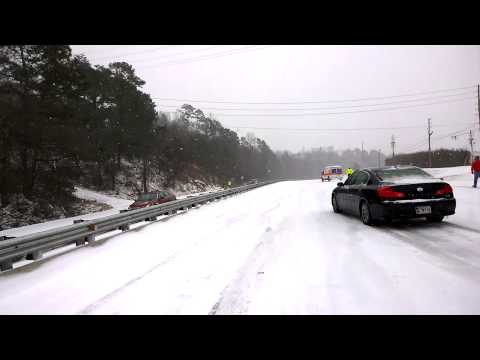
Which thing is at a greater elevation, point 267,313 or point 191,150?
point 191,150

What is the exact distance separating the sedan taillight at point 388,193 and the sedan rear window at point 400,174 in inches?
20.5

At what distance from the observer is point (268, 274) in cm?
422

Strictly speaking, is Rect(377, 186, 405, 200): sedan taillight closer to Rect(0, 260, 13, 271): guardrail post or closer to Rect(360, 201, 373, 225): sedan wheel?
Rect(360, 201, 373, 225): sedan wheel

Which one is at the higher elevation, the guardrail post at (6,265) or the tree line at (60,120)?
the tree line at (60,120)

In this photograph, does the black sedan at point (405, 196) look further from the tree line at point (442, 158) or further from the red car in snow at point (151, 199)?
the tree line at point (442, 158)

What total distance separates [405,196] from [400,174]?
865 mm

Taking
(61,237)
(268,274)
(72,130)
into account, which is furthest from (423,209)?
(72,130)

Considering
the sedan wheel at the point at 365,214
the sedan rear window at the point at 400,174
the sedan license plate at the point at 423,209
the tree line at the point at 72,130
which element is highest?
the tree line at the point at 72,130

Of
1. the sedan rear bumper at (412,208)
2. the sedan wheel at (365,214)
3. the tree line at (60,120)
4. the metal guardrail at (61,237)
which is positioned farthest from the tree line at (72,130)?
the sedan rear bumper at (412,208)

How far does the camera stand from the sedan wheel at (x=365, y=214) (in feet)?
24.1
